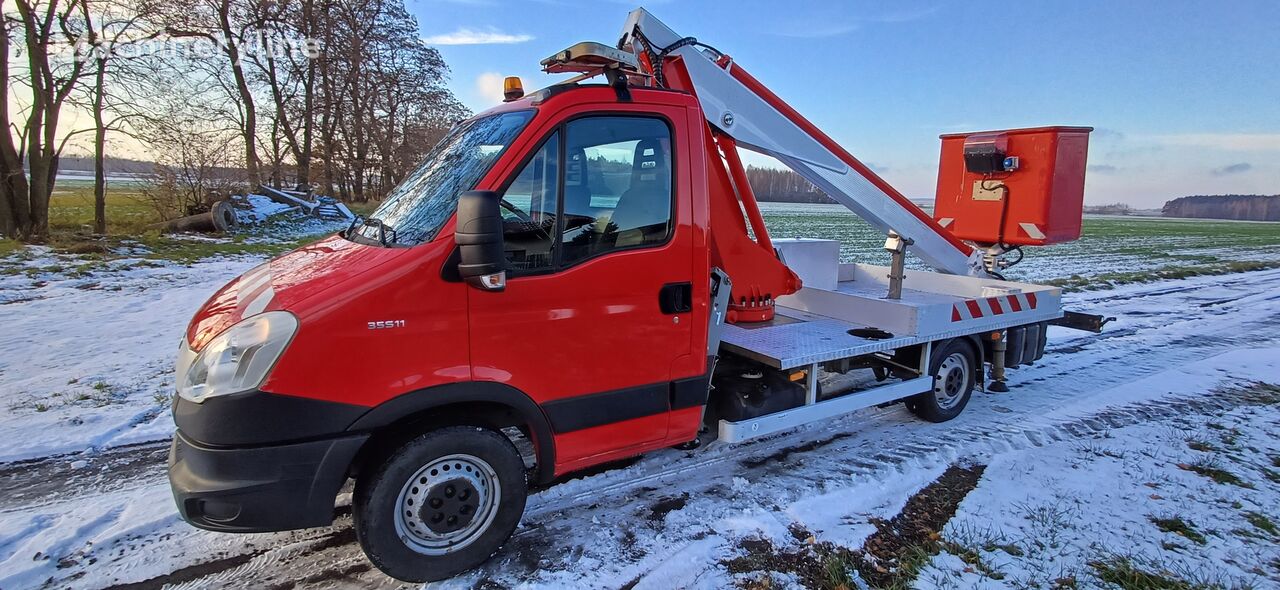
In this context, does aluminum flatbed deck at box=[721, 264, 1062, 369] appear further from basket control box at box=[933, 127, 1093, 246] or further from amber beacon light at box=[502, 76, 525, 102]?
amber beacon light at box=[502, 76, 525, 102]

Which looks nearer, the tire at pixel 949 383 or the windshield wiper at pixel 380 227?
the windshield wiper at pixel 380 227

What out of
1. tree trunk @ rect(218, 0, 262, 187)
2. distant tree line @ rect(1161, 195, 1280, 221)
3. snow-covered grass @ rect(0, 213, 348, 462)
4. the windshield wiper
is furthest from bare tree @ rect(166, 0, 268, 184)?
distant tree line @ rect(1161, 195, 1280, 221)

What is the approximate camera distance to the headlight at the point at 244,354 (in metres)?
2.75

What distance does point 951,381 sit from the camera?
5.84 meters

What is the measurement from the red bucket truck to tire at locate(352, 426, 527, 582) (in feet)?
0.04

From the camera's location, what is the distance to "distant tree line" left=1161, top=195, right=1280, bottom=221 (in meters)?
100

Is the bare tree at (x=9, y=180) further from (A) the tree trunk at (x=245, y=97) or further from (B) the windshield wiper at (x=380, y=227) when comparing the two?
(B) the windshield wiper at (x=380, y=227)

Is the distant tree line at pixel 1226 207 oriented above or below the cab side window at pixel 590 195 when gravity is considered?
above

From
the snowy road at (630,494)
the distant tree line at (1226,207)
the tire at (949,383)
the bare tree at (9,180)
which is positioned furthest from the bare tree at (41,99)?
the distant tree line at (1226,207)

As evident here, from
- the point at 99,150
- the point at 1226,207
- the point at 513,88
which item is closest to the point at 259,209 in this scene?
the point at 99,150

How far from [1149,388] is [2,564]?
30.4ft

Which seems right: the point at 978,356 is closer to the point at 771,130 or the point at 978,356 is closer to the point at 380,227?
the point at 771,130

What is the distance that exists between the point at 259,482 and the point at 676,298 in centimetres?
230

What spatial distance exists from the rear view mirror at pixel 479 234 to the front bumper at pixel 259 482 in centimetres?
98
